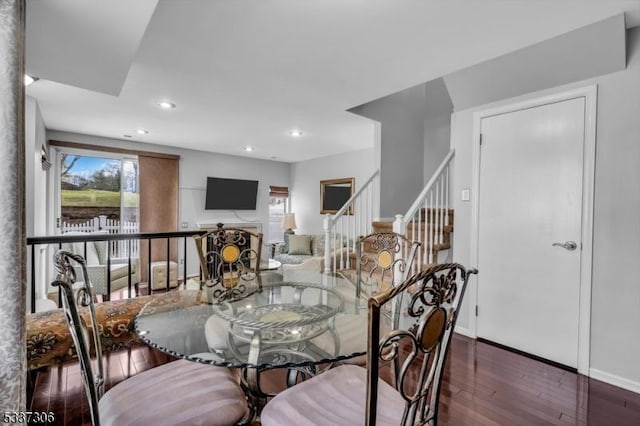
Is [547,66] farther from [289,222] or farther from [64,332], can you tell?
[289,222]

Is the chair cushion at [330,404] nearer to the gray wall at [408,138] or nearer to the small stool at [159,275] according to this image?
the gray wall at [408,138]

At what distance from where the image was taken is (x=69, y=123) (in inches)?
155

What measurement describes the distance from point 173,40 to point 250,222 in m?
4.63

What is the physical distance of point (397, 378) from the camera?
45.0 inches

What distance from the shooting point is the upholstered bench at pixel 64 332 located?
6.16 feet

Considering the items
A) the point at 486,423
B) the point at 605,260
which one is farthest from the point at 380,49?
the point at 486,423

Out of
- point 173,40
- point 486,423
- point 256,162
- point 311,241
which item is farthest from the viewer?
point 256,162

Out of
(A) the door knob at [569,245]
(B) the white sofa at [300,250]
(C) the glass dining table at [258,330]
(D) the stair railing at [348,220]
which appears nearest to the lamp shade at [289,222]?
(B) the white sofa at [300,250]

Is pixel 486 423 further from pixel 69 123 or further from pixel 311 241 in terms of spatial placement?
pixel 69 123

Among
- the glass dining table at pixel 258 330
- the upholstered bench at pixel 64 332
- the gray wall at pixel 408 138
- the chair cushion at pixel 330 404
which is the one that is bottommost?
the upholstered bench at pixel 64 332

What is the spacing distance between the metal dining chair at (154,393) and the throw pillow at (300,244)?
454 cm

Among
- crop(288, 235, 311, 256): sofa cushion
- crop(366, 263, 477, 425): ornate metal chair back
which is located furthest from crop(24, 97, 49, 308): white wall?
crop(288, 235, 311, 256): sofa cushion

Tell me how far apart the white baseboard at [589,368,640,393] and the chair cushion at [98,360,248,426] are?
8.09 ft

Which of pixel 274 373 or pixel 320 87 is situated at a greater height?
pixel 320 87
